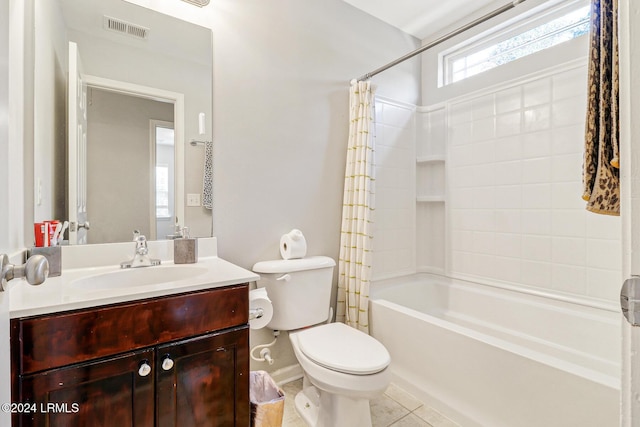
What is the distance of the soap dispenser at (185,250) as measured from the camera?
1.48 metres

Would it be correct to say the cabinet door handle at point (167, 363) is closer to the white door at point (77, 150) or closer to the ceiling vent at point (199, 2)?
the white door at point (77, 150)

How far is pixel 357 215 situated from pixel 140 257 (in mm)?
1230

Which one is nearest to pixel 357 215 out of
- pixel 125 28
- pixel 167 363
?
pixel 167 363

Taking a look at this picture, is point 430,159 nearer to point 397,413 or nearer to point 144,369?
point 397,413

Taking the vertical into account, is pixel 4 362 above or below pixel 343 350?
above

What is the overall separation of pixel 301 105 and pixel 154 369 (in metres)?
1.58

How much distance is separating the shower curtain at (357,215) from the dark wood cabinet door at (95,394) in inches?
50.4

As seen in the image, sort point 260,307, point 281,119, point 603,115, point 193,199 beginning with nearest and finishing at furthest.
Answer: point 603,115 → point 260,307 → point 193,199 → point 281,119

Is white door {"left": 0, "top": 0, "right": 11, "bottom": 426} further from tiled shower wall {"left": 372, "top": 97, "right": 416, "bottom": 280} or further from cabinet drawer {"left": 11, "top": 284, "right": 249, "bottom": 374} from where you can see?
tiled shower wall {"left": 372, "top": 97, "right": 416, "bottom": 280}

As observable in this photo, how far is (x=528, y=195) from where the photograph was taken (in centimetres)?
206

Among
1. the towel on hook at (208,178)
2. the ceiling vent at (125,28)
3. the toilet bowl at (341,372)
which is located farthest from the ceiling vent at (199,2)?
the toilet bowl at (341,372)

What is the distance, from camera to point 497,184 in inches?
87.2

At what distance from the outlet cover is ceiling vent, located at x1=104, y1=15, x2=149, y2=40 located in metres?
0.77

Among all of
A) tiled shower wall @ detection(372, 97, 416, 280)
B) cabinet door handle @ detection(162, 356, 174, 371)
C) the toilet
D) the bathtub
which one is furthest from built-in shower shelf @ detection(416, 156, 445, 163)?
cabinet door handle @ detection(162, 356, 174, 371)
